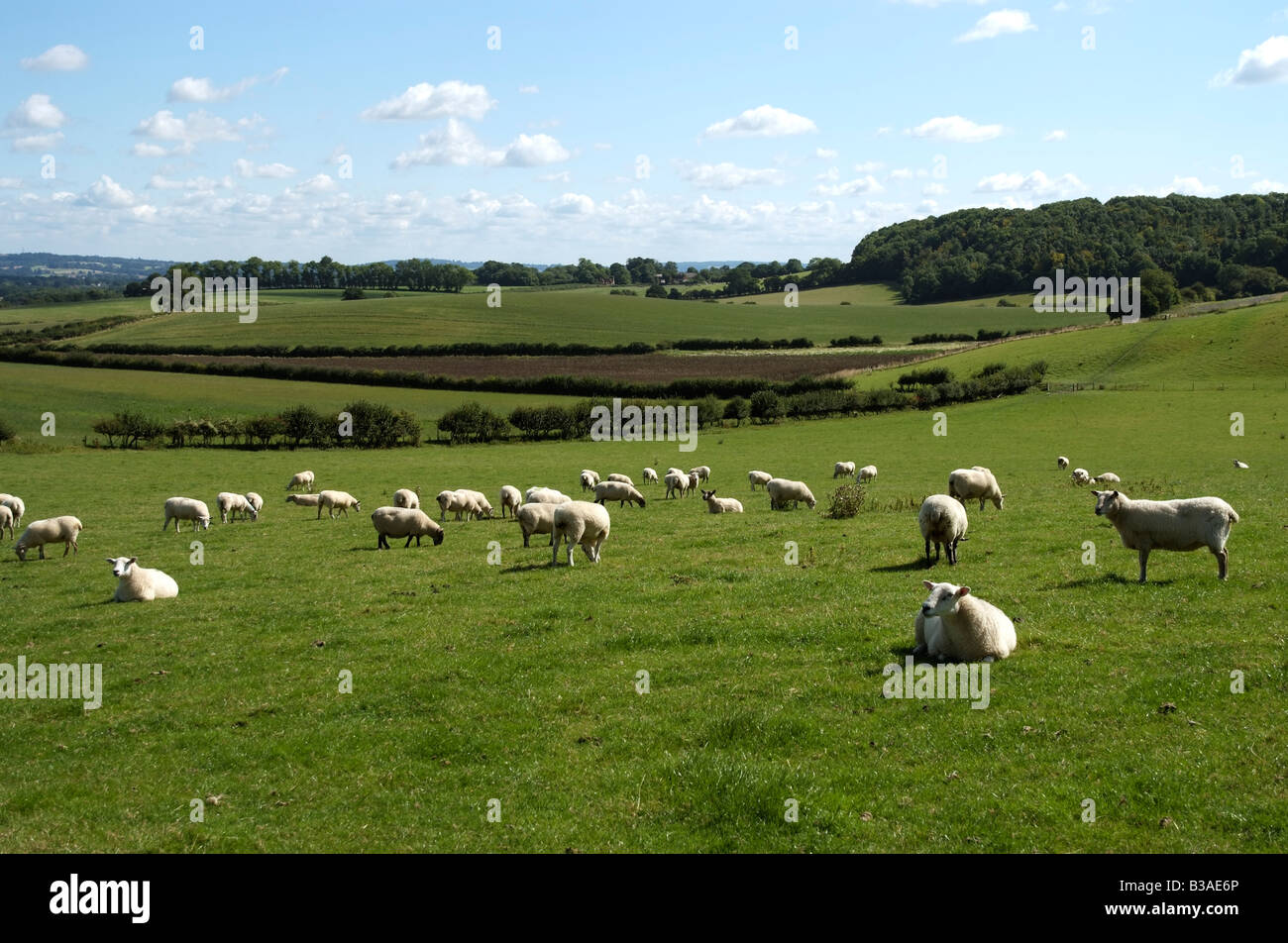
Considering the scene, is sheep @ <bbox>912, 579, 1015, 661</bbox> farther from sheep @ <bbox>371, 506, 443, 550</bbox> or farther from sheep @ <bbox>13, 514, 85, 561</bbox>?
sheep @ <bbox>13, 514, 85, 561</bbox>

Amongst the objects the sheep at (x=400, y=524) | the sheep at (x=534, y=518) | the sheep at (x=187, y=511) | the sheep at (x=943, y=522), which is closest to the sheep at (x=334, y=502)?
the sheep at (x=187, y=511)

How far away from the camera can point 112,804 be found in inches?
384

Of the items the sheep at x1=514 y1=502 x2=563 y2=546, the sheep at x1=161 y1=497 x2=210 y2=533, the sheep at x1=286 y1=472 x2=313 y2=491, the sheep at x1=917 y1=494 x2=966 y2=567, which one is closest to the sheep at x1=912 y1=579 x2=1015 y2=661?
the sheep at x1=917 y1=494 x2=966 y2=567

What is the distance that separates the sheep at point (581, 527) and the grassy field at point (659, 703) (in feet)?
2.23

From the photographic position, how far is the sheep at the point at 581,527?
2023cm

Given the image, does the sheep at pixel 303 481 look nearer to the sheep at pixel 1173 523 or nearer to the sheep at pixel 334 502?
the sheep at pixel 334 502

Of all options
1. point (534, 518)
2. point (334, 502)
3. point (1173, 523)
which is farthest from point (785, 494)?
point (334, 502)

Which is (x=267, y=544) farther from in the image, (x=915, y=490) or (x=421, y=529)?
(x=915, y=490)

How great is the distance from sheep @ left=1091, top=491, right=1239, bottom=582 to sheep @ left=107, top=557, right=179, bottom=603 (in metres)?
19.1

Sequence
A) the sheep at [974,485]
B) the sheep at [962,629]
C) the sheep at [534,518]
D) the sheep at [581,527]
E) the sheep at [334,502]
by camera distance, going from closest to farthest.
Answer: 1. the sheep at [962,629]
2. the sheep at [581,527]
3. the sheep at [534,518]
4. the sheep at [974,485]
5. the sheep at [334,502]

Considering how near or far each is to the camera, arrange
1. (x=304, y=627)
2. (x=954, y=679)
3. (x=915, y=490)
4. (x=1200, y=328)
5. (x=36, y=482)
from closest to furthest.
→ (x=954, y=679)
(x=304, y=627)
(x=915, y=490)
(x=36, y=482)
(x=1200, y=328)

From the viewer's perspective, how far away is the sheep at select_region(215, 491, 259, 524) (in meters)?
33.2

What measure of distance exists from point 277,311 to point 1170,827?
157m
